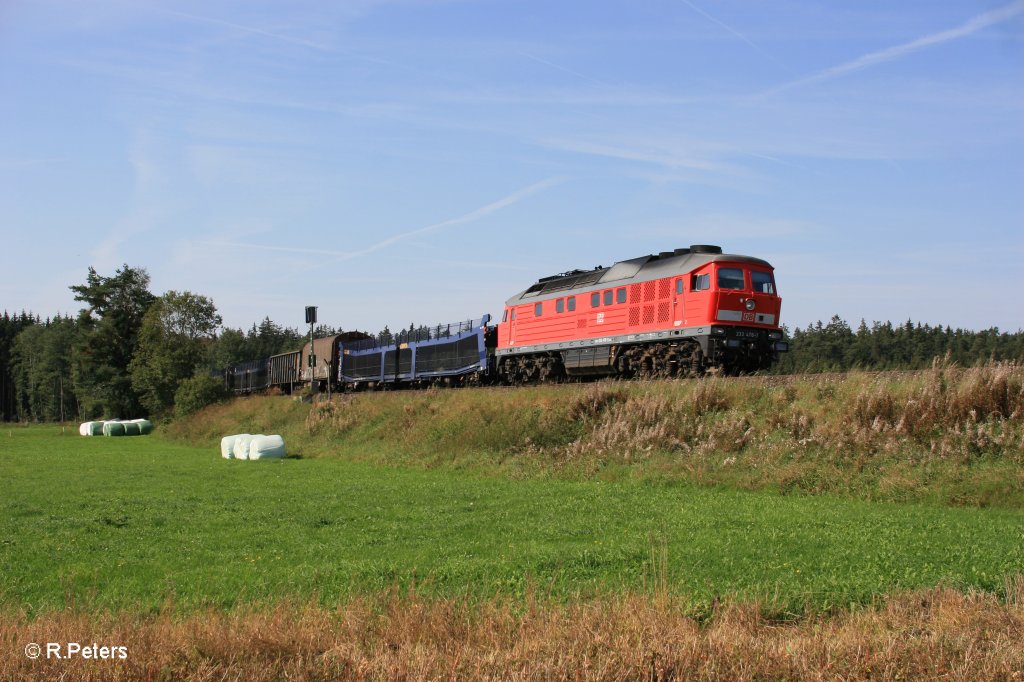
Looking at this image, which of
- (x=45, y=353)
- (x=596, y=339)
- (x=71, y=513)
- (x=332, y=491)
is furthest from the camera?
(x=45, y=353)

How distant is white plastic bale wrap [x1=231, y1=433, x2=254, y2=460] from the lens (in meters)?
29.9

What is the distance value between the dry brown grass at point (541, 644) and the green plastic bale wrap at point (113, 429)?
176ft

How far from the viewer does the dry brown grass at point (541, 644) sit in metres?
7.08

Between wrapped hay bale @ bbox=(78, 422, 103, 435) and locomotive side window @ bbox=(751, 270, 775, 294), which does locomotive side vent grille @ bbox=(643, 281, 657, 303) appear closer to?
locomotive side window @ bbox=(751, 270, 775, 294)

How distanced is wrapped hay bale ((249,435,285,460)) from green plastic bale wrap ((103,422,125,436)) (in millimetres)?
32435

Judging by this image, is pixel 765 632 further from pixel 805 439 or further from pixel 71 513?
pixel 71 513

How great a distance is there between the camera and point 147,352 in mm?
71375

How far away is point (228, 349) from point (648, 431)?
132 m

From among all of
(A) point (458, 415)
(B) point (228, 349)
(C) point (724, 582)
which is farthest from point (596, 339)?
(B) point (228, 349)

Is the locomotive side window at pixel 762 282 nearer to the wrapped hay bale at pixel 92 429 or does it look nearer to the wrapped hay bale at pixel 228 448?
the wrapped hay bale at pixel 228 448

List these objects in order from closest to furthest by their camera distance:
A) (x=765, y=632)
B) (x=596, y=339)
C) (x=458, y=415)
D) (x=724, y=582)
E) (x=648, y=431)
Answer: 1. (x=765, y=632)
2. (x=724, y=582)
3. (x=648, y=431)
4. (x=458, y=415)
5. (x=596, y=339)

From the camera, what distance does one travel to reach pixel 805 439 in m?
17.8

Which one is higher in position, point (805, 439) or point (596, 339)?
point (596, 339)

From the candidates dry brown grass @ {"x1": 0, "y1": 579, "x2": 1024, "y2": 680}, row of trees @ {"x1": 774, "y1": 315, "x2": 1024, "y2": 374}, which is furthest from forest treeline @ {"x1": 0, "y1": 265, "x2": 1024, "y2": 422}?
dry brown grass @ {"x1": 0, "y1": 579, "x2": 1024, "y2": 680}
